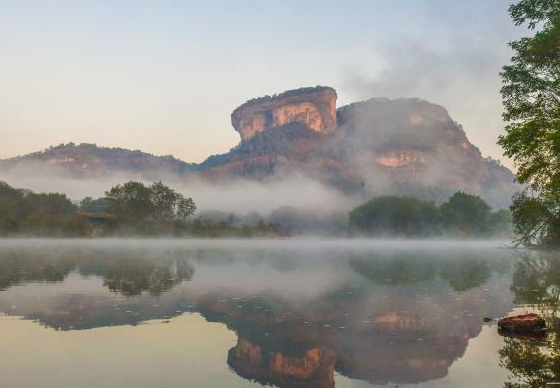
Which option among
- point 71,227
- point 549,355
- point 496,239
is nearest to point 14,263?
point 549,355

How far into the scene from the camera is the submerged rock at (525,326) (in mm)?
19828

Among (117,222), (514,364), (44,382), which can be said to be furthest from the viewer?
(117,222)

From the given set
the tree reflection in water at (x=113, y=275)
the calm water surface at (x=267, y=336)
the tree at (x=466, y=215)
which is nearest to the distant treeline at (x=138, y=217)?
the tree at (x=466, y=215)

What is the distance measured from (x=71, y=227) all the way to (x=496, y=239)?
152m

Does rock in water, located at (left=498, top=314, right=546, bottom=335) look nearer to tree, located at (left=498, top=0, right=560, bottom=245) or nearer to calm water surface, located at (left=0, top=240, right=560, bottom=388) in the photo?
calm water surface, located at (left=0, top=240, right=560, bottom=388)

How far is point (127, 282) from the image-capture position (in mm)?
38844

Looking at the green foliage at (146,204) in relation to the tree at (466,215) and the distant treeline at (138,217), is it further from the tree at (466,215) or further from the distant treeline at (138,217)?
the tree at (466,215)

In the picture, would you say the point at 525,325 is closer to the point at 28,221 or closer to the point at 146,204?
the point at 28,221

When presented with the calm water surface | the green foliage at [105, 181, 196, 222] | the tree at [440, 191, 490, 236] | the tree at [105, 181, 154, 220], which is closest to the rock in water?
the calm water surface

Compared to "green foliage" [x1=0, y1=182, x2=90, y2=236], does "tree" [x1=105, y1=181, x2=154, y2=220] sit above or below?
above

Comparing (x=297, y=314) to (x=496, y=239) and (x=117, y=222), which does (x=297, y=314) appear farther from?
(x=496, y=239)

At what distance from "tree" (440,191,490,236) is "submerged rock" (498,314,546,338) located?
579 ft

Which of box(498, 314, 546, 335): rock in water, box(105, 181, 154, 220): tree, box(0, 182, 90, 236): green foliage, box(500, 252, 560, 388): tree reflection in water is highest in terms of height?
box(105, 181, 154, 220): tree

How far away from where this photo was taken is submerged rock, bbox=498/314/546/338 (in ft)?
65.1
